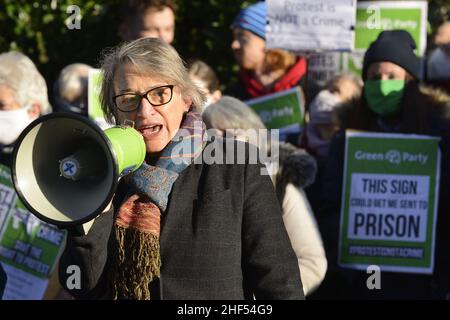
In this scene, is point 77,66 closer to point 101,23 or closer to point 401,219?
point 101,23

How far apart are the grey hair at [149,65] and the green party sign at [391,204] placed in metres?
1.89

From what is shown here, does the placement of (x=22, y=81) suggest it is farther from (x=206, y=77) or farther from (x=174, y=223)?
(x=174, y=223)

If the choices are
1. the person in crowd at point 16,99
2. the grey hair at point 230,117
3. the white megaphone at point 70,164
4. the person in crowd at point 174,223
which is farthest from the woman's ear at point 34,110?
the white megaphone at point 70,164

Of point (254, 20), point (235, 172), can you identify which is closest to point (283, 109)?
point (254, 20)

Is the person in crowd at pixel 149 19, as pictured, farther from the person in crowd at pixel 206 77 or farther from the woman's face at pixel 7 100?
the woman's face at pixel 7 100

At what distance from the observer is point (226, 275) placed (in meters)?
3.11

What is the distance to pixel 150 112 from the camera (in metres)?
3.14

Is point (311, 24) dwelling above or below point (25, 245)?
above

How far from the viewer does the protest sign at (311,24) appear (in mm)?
5539

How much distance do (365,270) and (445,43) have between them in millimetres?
1701

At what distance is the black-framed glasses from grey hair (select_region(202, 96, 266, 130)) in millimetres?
1242

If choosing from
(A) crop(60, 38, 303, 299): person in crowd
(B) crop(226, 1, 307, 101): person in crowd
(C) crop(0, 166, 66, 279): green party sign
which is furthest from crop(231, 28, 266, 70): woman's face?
(A) crop(60, 38, 303, 299): person in crowd

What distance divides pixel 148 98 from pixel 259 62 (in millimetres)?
2881
